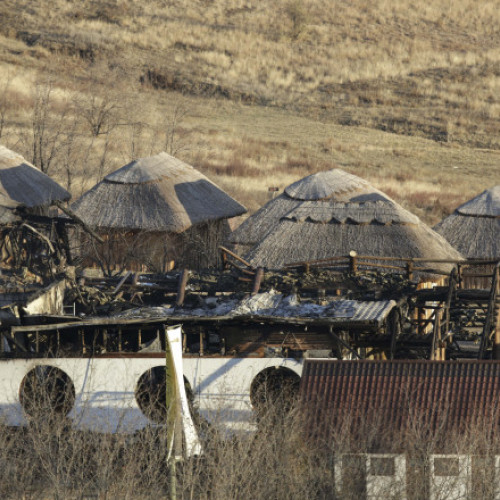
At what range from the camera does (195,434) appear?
1822 cm

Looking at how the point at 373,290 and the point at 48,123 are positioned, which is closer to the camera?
the point at 373,290

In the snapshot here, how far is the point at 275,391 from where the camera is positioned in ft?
65.0

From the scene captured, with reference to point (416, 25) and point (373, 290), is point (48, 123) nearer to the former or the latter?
point (373, 290)

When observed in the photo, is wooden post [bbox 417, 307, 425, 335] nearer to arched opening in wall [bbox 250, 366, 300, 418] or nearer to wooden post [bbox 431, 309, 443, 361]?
wooden post [bbox 431, 309, 443, 361]

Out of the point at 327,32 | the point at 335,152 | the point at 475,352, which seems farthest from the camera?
the point at 327,32

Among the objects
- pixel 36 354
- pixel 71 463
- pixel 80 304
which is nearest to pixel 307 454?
pixel 71 463

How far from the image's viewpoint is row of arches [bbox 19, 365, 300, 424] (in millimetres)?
18906

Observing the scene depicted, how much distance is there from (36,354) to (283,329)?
4.21m

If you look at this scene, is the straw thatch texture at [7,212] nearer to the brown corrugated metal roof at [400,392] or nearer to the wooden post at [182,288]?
the wooden post at [182,288]

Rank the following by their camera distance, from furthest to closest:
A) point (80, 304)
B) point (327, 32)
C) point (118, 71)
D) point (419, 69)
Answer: point (327, 32) < point (419, 69) < point (118, 71) < point (80, 304)

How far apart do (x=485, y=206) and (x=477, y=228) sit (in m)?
0.82

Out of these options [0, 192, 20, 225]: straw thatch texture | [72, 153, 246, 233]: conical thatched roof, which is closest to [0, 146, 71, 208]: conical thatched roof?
[72, 153, 246, 233]: conical thatched roof

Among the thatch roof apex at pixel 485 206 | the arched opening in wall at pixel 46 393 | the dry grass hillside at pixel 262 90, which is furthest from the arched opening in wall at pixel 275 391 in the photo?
the dry grass hillside at pixel 262 90

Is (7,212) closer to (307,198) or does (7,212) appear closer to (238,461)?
(307,198)
